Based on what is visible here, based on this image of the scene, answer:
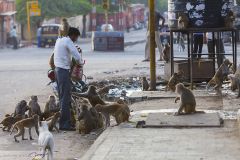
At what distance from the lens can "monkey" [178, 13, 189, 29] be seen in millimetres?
17541

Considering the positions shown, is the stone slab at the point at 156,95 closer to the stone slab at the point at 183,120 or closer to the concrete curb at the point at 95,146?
the stone slab at the point at 183,120

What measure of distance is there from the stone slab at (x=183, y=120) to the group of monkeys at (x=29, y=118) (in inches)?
68.7

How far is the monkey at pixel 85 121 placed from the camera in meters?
12.9

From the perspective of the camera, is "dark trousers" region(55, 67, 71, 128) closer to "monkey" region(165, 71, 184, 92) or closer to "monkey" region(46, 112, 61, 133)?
"monkey" region(46, 112, 61, 133)

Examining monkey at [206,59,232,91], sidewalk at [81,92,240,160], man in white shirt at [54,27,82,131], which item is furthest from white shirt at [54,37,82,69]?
monkey at [206,59,232,91]

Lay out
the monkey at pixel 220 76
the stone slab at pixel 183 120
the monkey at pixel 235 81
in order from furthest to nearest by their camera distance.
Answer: the monkey at pixel 220 76, the monkey at pixel 235 81, the stone slab at pixel 183 120

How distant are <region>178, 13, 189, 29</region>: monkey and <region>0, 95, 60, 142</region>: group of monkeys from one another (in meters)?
4.19

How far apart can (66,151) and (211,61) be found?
8260 millimetres

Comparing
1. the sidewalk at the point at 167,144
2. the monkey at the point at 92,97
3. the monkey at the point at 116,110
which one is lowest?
the sidewalk at the point at 167,144

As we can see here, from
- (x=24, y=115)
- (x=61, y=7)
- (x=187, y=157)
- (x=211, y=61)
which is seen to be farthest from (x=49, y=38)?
(x=187, y=157)

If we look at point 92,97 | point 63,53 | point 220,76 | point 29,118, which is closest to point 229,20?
point 220,76

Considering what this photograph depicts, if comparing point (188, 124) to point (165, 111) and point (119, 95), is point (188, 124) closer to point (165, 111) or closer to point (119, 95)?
→ point (165, 111)

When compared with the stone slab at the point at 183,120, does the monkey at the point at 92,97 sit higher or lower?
higher

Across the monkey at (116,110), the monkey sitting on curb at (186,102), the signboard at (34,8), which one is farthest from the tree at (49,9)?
the monkey at (116,110)
